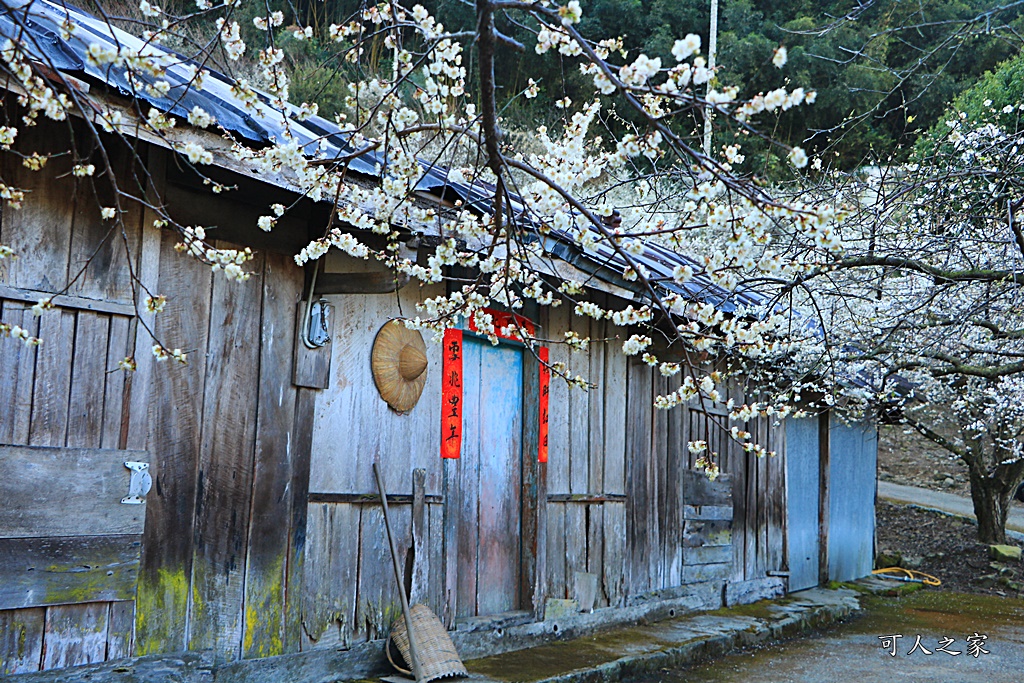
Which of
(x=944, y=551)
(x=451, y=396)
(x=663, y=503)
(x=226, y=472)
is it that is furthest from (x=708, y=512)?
(x=944, y=551)

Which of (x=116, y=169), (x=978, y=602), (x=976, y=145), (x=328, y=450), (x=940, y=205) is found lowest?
(x=978, y=602)

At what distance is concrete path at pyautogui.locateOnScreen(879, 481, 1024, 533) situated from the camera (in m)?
19.1

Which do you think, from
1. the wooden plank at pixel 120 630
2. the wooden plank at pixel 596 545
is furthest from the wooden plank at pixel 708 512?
the wooden plank at pixel 120 630

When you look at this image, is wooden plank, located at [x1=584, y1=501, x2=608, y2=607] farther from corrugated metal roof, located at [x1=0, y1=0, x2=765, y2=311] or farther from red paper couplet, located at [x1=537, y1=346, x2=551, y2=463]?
corrugated metal roof, located at [x1=0, y1=0, x2=765, y2=311]

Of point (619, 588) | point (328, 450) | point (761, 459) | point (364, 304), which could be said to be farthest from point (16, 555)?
point (761, 459)

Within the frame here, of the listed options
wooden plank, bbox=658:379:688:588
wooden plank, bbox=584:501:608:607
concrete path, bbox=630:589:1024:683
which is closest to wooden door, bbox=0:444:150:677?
concrete path, bbox=630:589:1024:683

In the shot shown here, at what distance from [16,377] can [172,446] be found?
824mm

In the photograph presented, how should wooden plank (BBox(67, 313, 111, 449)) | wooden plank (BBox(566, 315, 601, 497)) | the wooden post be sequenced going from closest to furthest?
wooden plank (BBox(67, 313, 111, 449))
wooden plank (BBox(566, 315, 601, 497))
the wooden post

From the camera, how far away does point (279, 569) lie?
500cm

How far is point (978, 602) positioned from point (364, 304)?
1068 centimetres

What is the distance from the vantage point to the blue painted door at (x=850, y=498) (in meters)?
13.1

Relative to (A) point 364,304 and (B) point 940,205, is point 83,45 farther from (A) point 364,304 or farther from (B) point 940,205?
(B) point 940,205

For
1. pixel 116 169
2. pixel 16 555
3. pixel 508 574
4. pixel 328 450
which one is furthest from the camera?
pixel 508 574

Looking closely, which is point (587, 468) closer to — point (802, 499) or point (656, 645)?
point (656, 645)
